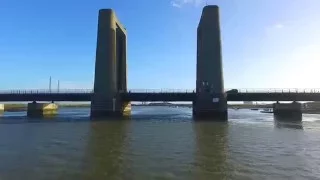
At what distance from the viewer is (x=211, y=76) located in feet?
242

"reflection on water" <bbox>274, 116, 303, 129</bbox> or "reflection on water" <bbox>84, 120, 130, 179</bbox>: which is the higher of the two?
"reflection on water" <bbox>84, 120, 130, 179</bbox>

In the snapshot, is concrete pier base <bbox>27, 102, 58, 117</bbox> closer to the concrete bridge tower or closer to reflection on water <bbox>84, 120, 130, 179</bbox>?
the concrete bridge tower

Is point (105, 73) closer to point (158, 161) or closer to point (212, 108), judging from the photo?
point (212, 108)

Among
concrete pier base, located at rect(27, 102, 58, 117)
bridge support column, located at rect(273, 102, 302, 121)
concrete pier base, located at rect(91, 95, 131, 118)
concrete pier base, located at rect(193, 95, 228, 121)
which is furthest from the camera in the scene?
concrete pier base, located at rect(27, 102, 58, 117)

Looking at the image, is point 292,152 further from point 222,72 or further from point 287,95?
point 287,95

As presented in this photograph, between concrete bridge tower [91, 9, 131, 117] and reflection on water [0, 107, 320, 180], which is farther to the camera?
concrete bridge tower [91, 9, 131, 117]

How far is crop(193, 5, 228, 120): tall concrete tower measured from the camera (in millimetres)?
73562

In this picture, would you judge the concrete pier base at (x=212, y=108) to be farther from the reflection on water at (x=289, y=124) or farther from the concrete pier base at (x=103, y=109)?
the concrete pier base at (x=103, y=109)

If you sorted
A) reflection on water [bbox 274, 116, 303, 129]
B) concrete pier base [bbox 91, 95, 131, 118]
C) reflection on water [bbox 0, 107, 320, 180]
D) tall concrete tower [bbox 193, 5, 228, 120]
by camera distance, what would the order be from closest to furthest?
reflection on water [bbox 0, 107, 320, 180]
reflection on water [bbox 274, 116, 303, 129]
tall concrete tower [bbox 193, 5, 228, 120]
concrete pier base [bbox 91, 95, 131, 118]

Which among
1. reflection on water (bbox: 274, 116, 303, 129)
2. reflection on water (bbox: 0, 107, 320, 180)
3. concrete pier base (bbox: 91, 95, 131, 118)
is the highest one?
concrete pier base (bbox: 91, 95, 131, 118)

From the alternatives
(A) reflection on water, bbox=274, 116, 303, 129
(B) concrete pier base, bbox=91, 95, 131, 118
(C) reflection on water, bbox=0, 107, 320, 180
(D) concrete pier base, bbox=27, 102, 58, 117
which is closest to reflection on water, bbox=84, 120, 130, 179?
(C) reflection on water, bbox=0, 107, 320, 180

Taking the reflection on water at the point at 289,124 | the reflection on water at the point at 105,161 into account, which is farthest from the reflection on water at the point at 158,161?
the reflection on water at the point at 289,124

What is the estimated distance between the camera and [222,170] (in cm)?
1675

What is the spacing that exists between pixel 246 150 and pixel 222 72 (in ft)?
171
